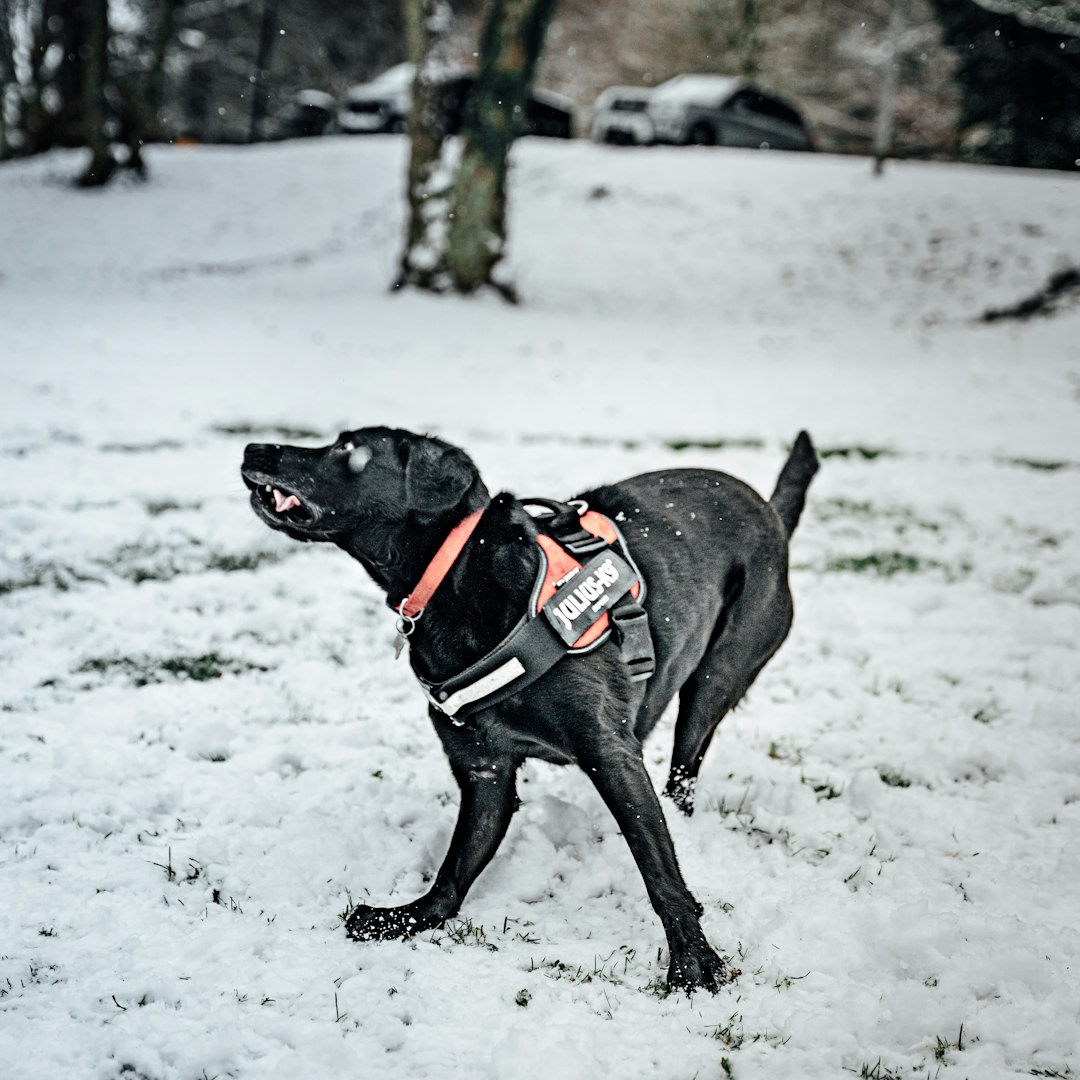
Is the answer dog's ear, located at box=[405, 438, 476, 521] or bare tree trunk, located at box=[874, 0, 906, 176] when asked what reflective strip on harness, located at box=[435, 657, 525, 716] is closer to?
dog's ear, located at box=[405, 438, 476, 521]

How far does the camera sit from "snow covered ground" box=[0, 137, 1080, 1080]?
8.29 feet

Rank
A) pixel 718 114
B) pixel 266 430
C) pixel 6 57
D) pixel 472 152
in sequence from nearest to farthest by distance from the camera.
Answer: pixel 266 430 < pixel 472 152 < pixel 718 114 < pixel 6 57

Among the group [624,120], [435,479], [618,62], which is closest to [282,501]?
[435,479]

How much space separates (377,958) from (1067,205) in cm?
1981

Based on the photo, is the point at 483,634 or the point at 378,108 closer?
the point at 483,634

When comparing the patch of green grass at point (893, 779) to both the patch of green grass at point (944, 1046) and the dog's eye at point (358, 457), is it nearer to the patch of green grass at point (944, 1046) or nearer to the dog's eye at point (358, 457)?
the patch of green grass at point (944, 1046)

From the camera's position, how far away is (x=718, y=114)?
2233 centimetres

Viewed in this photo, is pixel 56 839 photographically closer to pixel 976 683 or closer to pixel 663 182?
pixel 976 683

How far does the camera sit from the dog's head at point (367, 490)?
292cm

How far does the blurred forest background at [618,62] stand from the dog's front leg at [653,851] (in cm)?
2372

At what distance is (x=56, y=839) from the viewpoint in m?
3.17

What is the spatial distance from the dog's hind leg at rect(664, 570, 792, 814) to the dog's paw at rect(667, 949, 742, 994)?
34.3 inches

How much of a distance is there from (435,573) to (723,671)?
1.20m

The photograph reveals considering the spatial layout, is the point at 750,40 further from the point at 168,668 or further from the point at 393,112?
the point at 168,668
